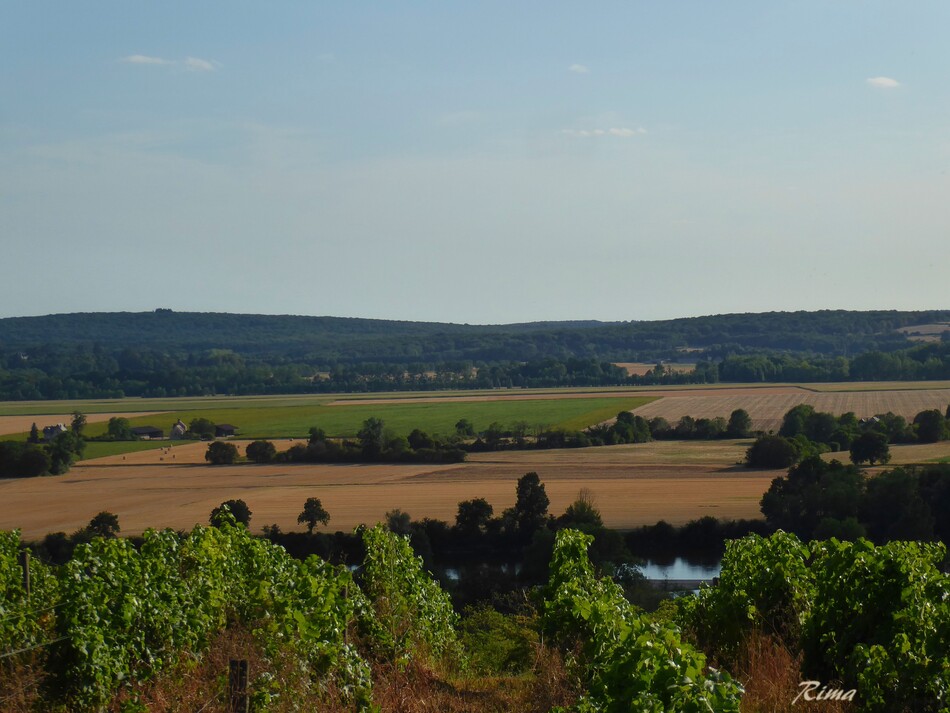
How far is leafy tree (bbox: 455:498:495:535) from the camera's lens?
4097 centimetres

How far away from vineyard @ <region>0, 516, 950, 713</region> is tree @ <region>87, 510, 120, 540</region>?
84.4 ft

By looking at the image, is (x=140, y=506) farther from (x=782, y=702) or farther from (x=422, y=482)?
(x=782, y=702)

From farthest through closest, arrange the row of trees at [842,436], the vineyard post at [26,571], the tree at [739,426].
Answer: the tree at [739,426] → the row of trees at [842,436] → the vineyard post at [26,571]

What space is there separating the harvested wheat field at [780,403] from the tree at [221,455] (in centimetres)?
3055

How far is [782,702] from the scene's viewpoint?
35.0 feet

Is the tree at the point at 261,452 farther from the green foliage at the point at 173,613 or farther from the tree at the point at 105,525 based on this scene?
the green foliage at the point at 173,613

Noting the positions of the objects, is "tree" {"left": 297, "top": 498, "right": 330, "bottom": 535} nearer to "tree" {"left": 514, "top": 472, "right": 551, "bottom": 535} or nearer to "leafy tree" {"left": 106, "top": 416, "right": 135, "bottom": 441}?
"tree" {"left": 514, "top": 472, "right": 551, "bottom": 535}

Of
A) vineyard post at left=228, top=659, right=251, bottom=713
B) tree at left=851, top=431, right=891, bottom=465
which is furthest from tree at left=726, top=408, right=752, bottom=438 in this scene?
vineyard post at left=228, top=659, right=251, bottom=713

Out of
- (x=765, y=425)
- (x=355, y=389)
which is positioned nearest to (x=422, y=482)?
(x=765, y=425)

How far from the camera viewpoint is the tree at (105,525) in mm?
40281

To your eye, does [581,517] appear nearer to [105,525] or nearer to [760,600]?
[105,525]

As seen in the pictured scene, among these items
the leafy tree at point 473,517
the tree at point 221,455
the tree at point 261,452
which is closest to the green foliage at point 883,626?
the leafy tree at point 473,517

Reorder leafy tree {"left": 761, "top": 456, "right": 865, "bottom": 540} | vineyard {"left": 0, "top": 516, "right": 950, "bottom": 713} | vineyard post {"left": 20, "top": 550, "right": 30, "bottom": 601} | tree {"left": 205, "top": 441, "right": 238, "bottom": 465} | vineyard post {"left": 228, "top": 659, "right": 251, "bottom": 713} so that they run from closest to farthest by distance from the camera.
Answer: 1. vineyard post {"left": 228, "top": 659, "right": 251, "bottom": 713}
2. vineyard {"left": 0, "top": 516, "right": 950, "bottom": 713}
3. vineyard post {"left": 20, "top": 550, "right": 30, "bottom": 601}
4. leafy tree {"left": 761, "top": 456, "right": 865, "bottom": 540}
5. tree {"left": 205, "top": 441, "right": 238, "bottom": 465}

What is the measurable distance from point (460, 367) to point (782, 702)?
16255 cm
